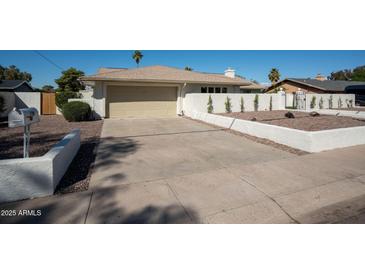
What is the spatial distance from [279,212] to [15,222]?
3860mm

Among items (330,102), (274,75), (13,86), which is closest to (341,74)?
(274,75)

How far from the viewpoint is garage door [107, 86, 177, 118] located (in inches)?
617

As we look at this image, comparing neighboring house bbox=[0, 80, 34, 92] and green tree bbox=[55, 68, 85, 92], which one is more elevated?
green tree bbox=[55, 68, 85, 92]

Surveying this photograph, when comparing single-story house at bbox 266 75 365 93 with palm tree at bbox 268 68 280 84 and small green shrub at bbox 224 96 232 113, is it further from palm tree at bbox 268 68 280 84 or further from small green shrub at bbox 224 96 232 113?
small green shrub at bbox 224 96 232 113

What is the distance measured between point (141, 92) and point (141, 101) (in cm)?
65

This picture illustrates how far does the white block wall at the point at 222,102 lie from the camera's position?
15.3 metres

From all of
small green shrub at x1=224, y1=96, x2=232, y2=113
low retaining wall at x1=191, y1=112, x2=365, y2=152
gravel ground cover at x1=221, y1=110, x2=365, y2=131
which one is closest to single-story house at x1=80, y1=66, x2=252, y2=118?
small green shrub at x1=224, y1=96, x2=232, y2=113

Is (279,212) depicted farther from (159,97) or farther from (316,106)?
(316,106)

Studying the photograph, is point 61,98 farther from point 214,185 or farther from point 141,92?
point 214,185

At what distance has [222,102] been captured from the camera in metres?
15.9

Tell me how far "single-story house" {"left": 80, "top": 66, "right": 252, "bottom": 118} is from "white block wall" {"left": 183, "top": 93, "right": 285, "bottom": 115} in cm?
106

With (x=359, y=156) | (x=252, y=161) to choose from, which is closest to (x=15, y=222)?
(x=252, y=161)

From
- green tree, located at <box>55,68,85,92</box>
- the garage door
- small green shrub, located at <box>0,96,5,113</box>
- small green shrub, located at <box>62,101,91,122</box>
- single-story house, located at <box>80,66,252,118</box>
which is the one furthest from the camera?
green tree, located at <box>55,68,85,92</box>
